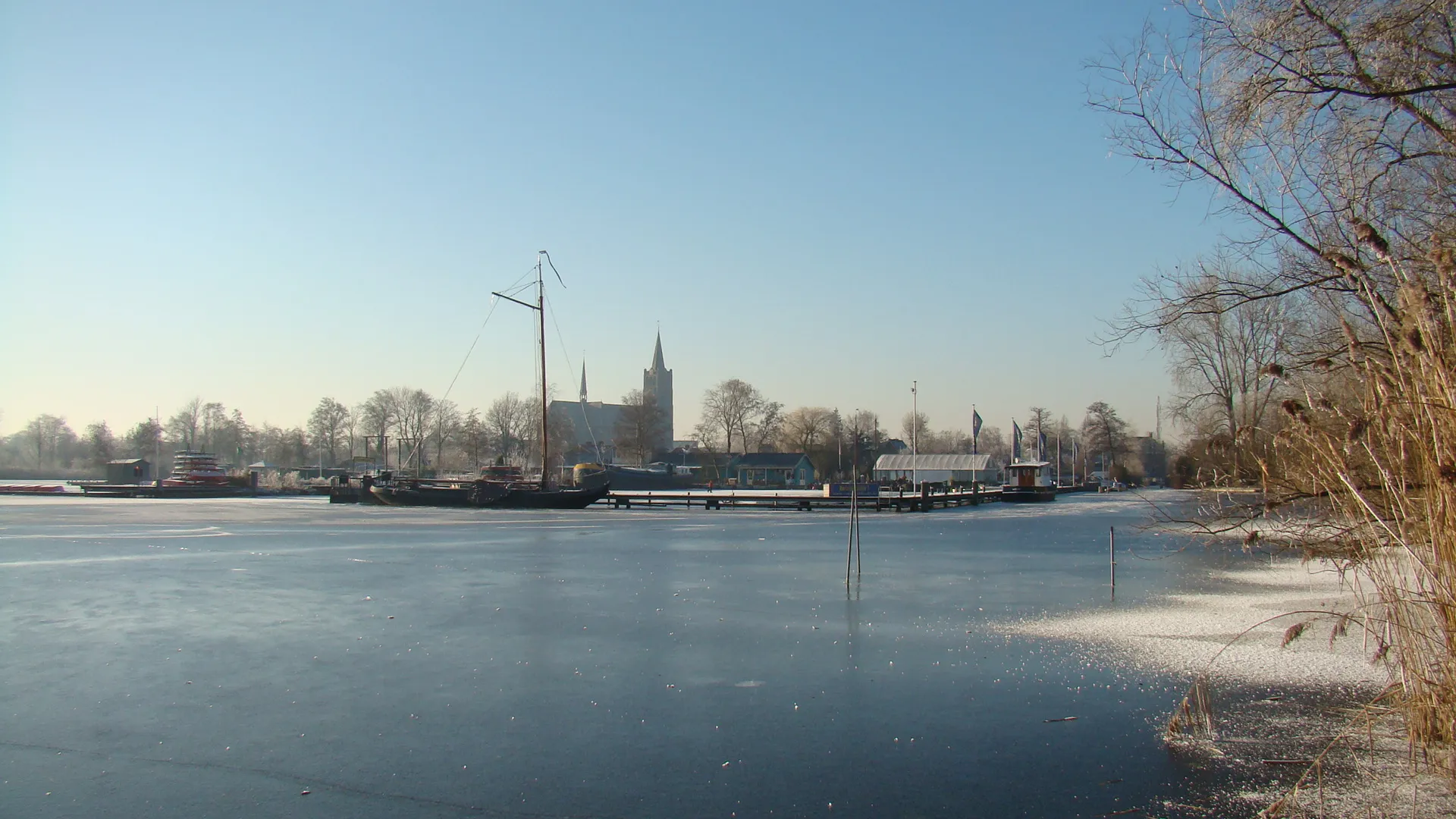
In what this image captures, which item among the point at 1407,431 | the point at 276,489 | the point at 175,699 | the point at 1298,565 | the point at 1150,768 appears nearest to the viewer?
the point at 1407,431

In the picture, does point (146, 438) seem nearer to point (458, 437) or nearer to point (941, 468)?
point (458, 437)

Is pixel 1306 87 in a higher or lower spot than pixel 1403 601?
higher

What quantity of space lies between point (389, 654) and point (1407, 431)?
888 cm

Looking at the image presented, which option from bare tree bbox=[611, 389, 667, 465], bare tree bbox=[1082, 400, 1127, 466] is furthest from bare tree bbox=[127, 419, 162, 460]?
bare tree bbox=[1082, 400, 1127, 466]

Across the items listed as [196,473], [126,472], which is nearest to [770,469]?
[196,473]

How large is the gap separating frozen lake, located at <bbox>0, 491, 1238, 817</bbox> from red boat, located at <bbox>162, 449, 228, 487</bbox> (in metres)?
54.8

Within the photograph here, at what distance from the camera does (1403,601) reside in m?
5.50

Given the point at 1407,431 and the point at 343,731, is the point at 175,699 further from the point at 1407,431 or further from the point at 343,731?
the point at 1407,431

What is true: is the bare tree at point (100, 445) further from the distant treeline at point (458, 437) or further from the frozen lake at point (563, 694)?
the frozen lake at point (563, 694)

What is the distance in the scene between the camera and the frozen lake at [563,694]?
5789mm

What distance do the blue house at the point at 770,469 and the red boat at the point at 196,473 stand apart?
147 ft

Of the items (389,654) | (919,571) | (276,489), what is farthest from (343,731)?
(276,489)

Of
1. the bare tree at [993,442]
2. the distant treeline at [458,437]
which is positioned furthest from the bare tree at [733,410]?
the bare tree at [993,442]

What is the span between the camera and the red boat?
6625cm
